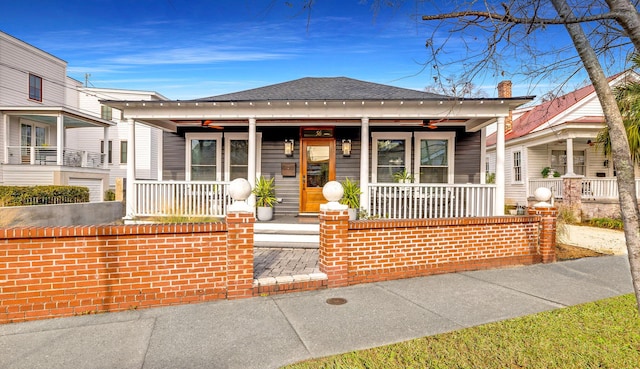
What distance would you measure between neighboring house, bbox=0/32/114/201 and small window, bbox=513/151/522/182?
65.4 feet

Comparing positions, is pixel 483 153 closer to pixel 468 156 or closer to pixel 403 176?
A: pixel 468 156

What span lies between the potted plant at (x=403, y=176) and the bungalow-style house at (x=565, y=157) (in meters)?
6.47

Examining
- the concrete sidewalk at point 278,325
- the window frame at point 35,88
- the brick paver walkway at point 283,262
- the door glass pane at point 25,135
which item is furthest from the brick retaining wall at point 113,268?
the window frame at point 35,88

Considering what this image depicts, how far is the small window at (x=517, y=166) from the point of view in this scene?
15930 mm

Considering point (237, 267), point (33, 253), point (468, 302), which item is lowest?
point (468, 302)

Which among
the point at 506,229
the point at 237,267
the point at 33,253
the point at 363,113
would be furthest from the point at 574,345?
the point at 363,113

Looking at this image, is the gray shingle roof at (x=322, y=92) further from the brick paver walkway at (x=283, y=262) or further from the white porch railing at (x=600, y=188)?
the white porch railing at (x=600, y=188)

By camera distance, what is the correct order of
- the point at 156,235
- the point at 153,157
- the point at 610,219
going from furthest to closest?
the point at 153,157
the point at 610,219
the point at 156,235

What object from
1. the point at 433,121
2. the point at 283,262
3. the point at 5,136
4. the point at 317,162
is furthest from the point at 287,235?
the point at 5,136

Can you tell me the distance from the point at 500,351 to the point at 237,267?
9.34ft

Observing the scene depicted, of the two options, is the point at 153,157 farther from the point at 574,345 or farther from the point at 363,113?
the point at 574,345

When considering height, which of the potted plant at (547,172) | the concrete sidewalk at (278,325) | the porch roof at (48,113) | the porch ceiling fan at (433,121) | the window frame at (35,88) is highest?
the window frame at (35,88)

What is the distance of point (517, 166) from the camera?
52.9ft

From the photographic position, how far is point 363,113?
8047 mm
